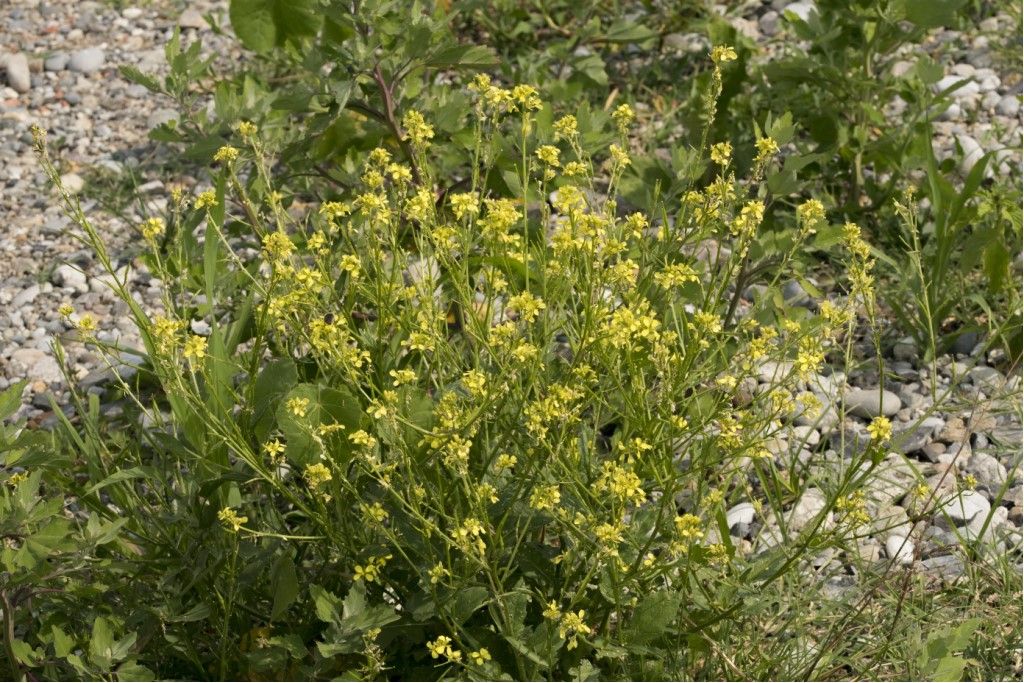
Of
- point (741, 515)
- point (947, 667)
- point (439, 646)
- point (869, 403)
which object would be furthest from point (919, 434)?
point (439, 646)

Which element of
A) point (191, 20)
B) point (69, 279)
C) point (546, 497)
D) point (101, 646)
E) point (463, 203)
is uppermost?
point (463, 203)

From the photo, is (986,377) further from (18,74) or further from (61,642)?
(18,74)

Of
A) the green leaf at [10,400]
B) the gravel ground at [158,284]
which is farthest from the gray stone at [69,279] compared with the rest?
the green leaf at [10,400]

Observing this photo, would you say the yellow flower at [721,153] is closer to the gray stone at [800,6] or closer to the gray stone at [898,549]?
the gray stone at [898,549]

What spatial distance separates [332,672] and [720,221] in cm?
122

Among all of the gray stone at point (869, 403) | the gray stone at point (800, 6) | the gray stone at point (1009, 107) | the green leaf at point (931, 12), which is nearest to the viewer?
the gray stone at point (869, 403)

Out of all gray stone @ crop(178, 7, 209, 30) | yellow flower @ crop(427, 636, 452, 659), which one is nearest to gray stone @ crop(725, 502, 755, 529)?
yellow flower @ crop(427, 636, 452, 659)

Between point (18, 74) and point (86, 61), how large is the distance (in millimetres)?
244

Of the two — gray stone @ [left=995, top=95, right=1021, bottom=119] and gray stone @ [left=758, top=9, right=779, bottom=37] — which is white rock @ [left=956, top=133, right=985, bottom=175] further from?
gray stone @ [left=758, top=9, right=779, bottom=37]

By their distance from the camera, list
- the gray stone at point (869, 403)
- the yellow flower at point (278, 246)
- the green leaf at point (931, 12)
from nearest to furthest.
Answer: the yellow flower at point (278, 246)
the gray stone at point (869, 403)
the green leaf at point (931, 12)

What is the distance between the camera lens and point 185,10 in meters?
5.12

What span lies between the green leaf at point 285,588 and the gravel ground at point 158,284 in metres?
0.80

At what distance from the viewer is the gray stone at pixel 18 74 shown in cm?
473

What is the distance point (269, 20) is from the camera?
3596 mm
